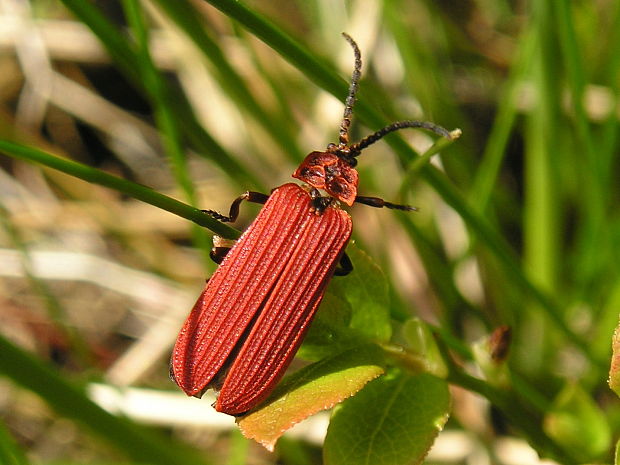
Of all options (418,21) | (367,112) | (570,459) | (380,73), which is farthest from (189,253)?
(570,459)

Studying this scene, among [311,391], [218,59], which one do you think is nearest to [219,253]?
[311,391]

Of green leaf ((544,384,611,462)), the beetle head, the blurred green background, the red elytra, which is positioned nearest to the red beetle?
the red elytra

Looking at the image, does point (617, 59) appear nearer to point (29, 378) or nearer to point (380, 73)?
point (380, 73)

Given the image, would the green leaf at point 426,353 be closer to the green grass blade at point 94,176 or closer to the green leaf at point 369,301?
the green leaf at point 369,301

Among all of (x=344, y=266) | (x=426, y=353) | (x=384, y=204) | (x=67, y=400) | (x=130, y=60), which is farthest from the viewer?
(x=130, y=60)

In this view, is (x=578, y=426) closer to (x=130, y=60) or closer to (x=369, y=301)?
(x=369, y=301)
